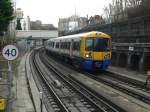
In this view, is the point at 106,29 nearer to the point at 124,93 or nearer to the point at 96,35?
the point at 96,35

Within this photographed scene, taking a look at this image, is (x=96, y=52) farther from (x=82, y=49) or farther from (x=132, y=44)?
(x=132, y=44)

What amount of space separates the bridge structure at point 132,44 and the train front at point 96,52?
86.4 inches

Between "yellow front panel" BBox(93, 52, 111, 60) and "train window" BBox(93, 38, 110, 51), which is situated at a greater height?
"train window" BBox(93, 38, 110, 51)

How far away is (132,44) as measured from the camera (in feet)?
99.3

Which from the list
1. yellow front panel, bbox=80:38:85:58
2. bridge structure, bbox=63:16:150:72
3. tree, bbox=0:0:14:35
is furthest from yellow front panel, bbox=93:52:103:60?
tree, bbox=0:0:14:35

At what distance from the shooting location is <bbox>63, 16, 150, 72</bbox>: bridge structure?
2864cm

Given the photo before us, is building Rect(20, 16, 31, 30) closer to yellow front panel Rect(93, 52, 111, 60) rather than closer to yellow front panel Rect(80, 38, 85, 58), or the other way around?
yellow front panel Rect(80, 38, 85, 58)

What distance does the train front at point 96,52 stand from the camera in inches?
1124

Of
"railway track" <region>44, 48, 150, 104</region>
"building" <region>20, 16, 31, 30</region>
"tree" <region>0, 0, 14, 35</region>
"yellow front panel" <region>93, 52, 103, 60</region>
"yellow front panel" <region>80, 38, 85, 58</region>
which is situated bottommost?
"railway track" <region>44, 48, 150, 104</region>

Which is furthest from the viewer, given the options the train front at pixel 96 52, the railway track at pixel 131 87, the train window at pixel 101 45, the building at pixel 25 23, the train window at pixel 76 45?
the building at pixel 25 23

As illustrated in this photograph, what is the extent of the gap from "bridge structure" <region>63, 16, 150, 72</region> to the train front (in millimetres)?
2195

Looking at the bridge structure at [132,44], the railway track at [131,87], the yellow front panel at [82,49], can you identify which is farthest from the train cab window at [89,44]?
the bridge structure at [132,44]

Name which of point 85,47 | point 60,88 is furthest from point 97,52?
point 60,88

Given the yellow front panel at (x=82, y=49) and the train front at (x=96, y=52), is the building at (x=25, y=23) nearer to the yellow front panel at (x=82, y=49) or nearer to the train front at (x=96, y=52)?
the yellow front panel at (x=82, y=49)
